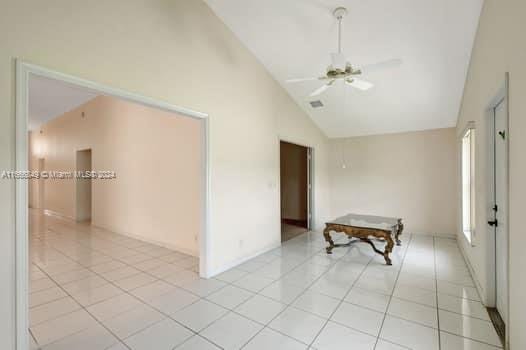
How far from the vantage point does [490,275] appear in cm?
238

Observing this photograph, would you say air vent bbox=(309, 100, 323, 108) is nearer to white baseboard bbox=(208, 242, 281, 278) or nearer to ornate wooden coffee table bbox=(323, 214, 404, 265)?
ornate wooden coffee table bbox=(323, 214, 404, 265)

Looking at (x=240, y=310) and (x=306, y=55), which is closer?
(x=240, y=310)

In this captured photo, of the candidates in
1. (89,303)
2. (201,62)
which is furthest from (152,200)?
(201,62)

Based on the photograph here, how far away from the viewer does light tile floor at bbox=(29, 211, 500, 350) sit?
196 centimetres

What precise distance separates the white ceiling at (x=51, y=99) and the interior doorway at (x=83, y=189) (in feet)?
4.46

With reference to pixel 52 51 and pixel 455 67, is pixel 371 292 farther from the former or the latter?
pixel 52 51

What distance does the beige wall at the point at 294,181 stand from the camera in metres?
7.10

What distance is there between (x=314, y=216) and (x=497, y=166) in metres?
3.89

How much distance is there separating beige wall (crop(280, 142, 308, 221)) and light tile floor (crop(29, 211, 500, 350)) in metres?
2.99

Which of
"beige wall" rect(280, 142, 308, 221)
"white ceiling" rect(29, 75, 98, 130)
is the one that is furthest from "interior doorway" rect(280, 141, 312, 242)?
"white ceiling" rect(29, 75, 98, 130)

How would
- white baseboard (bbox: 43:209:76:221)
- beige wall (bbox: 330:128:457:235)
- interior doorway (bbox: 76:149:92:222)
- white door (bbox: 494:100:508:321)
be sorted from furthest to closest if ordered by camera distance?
1. white baseboard (bbox: 43:209:76:221)
2. interior doorway (bbox: 76:149:92:222)
3. beige wall (bbox: 330:128:457:235)
4. white door (bbox: 494:100:508:321)

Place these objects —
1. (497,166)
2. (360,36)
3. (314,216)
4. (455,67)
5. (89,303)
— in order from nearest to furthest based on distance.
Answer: (497,166), (89,303), (360,36), (455,67), (314,216)

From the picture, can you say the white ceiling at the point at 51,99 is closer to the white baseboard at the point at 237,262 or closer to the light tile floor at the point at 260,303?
the light tile floor at the point at 260,303

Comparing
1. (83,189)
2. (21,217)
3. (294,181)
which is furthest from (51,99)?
(294,181)
